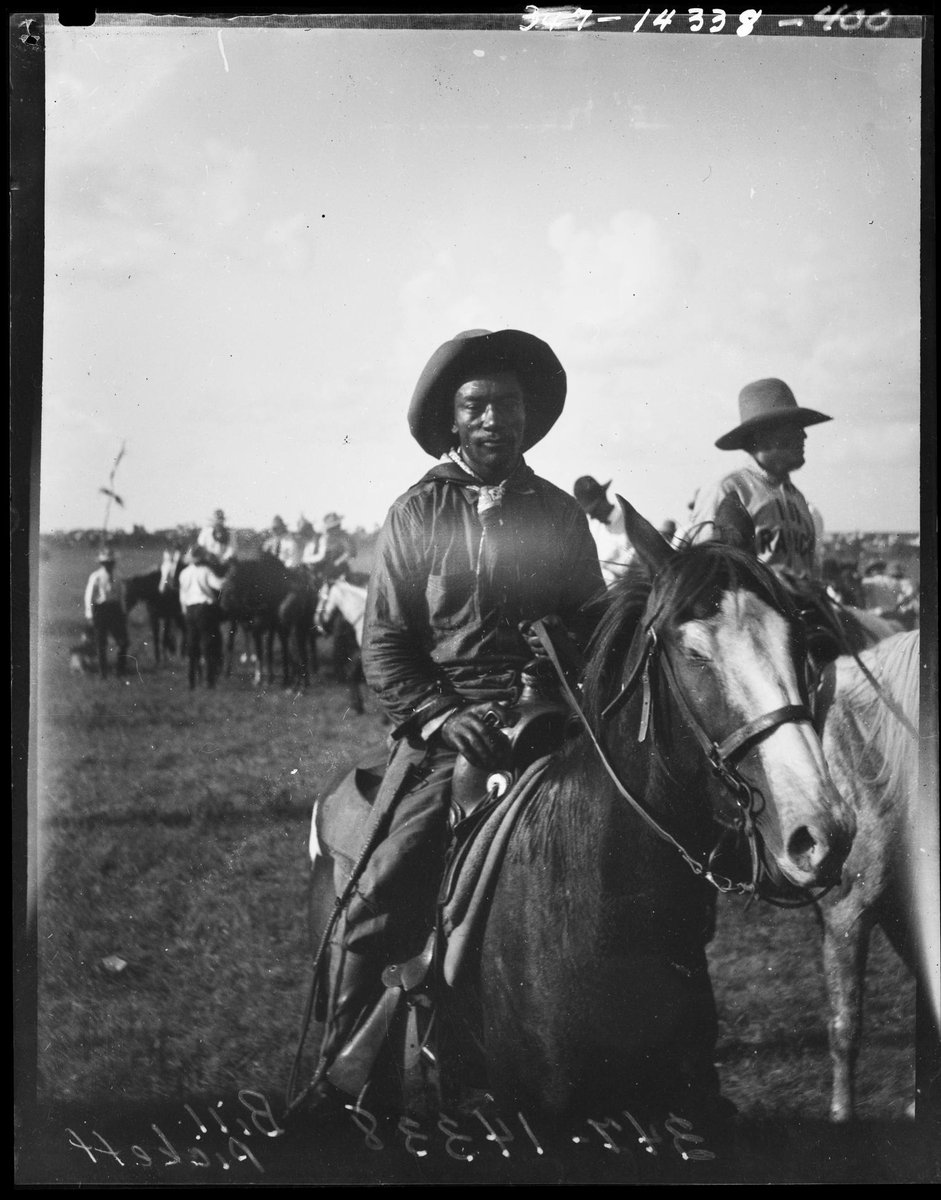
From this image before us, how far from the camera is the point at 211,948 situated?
324 centimetres

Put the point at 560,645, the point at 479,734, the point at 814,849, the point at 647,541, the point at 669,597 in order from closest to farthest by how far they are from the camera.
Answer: the point at 814,849 → the point at 669,597 → the point at 647,541 → the point at 479,734 → the point at 560,645

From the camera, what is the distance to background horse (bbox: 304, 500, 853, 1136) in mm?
2680

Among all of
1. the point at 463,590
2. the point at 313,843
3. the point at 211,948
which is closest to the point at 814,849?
the point at 463,590

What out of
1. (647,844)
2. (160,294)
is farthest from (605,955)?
(160,294)

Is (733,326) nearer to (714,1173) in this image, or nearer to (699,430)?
(699,430)

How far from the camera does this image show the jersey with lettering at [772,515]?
3219mm

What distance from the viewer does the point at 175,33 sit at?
3.36 meters

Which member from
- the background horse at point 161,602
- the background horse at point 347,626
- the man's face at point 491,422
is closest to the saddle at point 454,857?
the background horse at point 347,626

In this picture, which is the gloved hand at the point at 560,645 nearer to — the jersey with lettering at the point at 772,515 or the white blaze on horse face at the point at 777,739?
the white blaze on horse face at the point at 777,739

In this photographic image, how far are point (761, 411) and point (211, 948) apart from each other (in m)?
2.53

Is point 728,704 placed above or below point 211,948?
above

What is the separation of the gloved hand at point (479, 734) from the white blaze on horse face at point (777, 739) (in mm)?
653

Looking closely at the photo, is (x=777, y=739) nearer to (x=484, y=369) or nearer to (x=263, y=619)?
(x=484, y=369)

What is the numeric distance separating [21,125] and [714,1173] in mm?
4222
